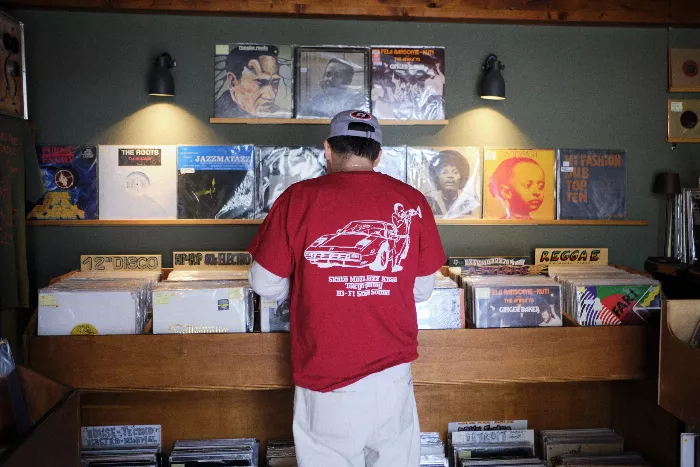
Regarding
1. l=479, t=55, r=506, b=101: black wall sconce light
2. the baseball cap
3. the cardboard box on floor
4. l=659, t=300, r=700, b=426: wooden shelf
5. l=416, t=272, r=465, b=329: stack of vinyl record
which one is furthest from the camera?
l=479, t=55, r=506, b=101: black wall sconce light

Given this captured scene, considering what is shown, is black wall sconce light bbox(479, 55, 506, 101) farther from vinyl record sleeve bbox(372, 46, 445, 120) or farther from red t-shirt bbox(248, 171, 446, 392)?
red t-shirt bbox(248, 171, 446, 392)

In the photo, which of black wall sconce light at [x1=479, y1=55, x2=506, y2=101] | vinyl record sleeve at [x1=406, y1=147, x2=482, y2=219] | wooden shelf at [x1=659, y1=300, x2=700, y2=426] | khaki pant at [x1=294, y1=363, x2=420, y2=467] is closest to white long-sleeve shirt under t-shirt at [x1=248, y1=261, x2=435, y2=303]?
khaki pant at [x1=294, y1=363, x2=420, y2=467]

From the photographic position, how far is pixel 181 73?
3.30 metres

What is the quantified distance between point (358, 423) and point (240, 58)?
222 cm

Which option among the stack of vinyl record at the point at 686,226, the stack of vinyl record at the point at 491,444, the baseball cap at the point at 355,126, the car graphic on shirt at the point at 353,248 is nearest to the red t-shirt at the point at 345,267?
the car graphic on shirt at the point at 353,248

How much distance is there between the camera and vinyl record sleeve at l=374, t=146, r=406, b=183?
338cm

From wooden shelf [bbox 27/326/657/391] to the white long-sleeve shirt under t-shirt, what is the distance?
37cm

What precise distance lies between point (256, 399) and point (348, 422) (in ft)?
3.85

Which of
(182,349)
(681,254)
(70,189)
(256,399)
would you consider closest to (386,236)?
(182,349)

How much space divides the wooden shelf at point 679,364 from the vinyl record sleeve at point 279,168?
1.89m

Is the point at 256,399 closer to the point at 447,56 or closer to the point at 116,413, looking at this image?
the point at 116,413

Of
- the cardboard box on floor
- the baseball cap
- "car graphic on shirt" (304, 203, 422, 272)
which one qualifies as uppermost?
the baseball cap

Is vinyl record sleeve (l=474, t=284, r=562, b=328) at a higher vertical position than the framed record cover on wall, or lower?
lower

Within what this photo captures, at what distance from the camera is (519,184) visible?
3455mm
